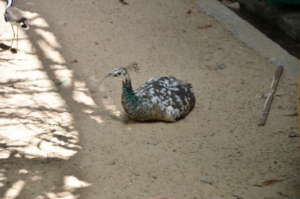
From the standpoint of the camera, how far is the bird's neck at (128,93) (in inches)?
243

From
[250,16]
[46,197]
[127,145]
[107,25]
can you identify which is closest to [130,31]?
[107,25]

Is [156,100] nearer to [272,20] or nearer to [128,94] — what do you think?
[128,94]

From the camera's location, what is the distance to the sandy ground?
5066 mm

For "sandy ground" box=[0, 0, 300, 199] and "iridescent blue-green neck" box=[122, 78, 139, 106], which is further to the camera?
"iridescent blue-green neck" box=[122, 78, 139, 106]

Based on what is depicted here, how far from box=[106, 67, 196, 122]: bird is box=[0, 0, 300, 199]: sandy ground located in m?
0.10

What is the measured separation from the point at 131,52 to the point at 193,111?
1.83m

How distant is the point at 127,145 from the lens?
5.73 m

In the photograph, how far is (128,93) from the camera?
20.4 feet

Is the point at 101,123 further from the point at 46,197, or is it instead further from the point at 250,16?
the point at 250,16

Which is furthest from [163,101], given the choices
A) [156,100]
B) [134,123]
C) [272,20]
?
[272,20]

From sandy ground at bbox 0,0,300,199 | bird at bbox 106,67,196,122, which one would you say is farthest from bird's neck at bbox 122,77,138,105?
sandy ground at bbox 0,0,300,199

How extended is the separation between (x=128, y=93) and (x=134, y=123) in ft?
1.00

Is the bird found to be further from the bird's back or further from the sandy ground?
the sandy ground

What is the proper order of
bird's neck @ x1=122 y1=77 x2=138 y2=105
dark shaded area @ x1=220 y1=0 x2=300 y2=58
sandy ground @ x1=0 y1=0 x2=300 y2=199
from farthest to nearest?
dark shaded area @ x1=220 y1=0 x2=300 y2=58 < bird's neck @ x1=122 y1=77 x2=138 y2=105 < sandy ground @ x1=0 y1=0 x2=300 y2=199
